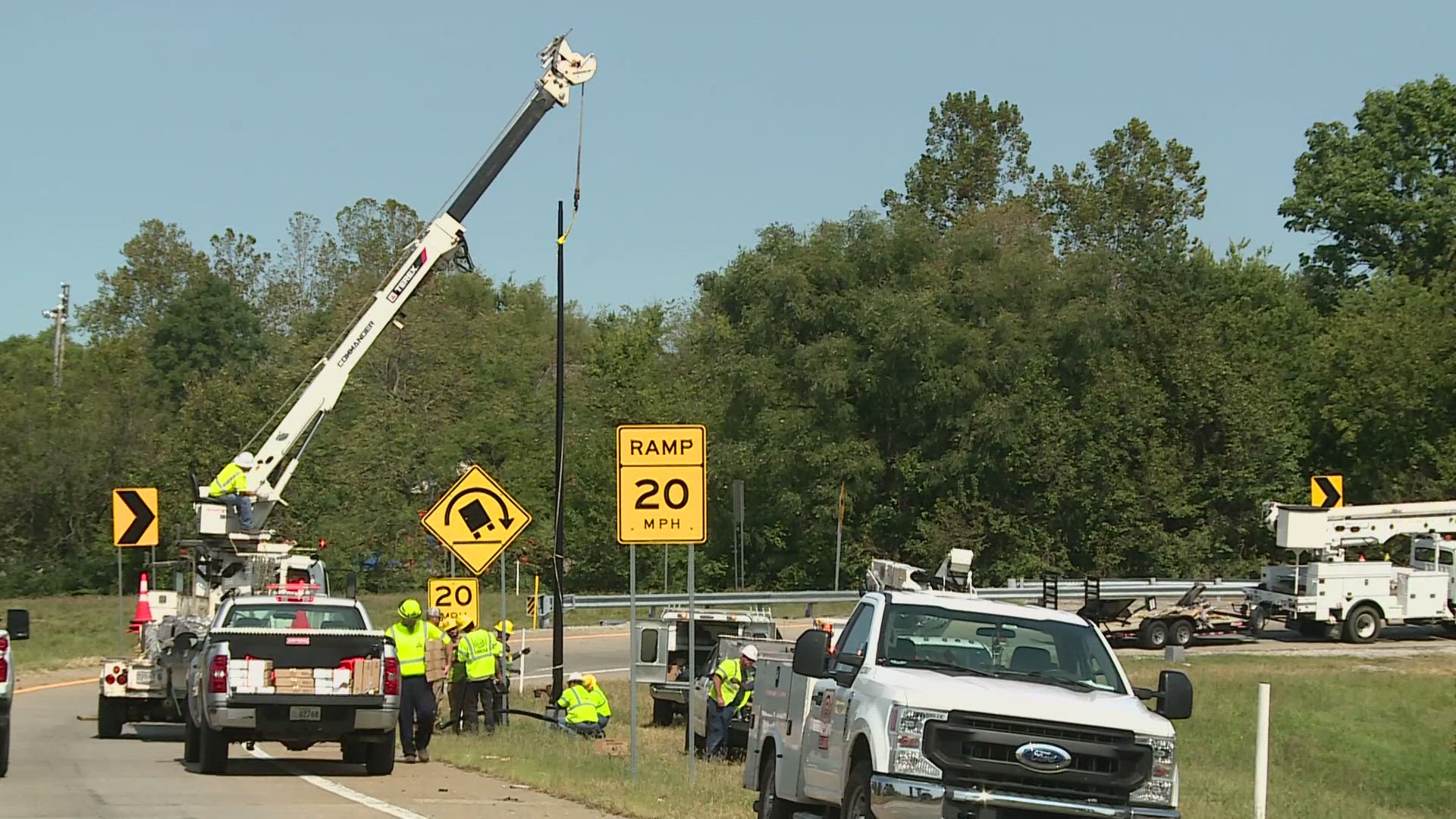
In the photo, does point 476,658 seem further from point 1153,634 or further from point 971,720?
point 1153,634

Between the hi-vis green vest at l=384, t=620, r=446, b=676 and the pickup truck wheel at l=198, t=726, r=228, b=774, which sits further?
the hi-vis green vest at l=384, t=620, r=446, b=676

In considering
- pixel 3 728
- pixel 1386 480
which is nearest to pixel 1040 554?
pixel 1386 480

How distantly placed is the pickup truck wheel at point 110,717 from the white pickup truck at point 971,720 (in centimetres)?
1384

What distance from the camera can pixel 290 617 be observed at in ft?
62.0

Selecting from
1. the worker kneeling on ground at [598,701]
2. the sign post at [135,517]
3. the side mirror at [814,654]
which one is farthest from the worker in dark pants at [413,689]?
the sign post at [135,517]

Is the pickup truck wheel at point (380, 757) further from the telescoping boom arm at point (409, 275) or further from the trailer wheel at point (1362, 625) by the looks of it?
the trailer wheel at point (1362, 625)

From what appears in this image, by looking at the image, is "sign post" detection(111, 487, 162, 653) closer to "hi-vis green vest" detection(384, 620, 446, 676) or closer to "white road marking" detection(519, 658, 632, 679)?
"white road marking" detection(519, 658, 632, 679)

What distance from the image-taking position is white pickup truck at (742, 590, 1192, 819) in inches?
404

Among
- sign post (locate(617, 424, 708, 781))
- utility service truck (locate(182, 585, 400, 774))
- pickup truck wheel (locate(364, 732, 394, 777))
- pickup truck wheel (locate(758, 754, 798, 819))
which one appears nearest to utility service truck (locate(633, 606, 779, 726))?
pickup truck wheel (locate(364, 732, 394, 777))

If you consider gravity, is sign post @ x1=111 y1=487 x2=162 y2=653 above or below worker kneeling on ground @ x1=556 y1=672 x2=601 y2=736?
above

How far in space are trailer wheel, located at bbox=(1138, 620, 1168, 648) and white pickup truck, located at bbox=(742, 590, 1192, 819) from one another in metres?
27.1

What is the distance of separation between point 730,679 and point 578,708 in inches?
147

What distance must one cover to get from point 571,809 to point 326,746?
811 cm

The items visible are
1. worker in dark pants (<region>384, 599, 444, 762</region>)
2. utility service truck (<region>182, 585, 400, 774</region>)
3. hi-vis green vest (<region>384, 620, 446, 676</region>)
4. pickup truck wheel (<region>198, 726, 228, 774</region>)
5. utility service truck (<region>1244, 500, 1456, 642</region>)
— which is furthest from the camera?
utility service truck (<region>1244, 500, 1456, 642</region>)
